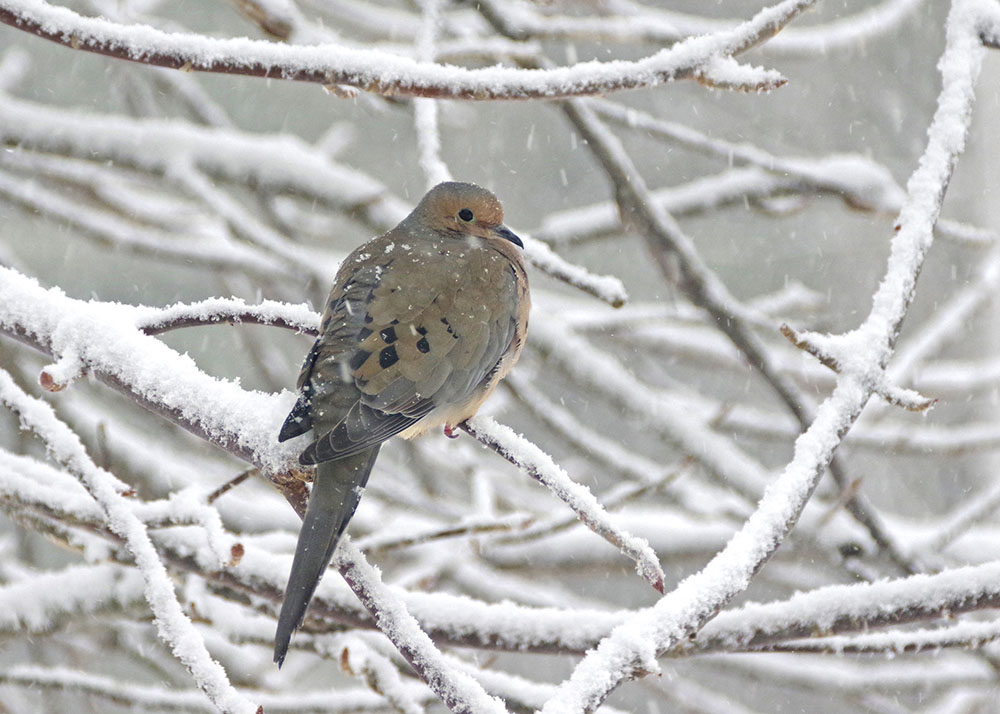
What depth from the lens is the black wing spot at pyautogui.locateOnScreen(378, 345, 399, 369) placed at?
213 cm

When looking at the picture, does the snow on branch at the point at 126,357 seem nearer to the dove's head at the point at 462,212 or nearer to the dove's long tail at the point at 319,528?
the dove's long tail at the point at 319,528

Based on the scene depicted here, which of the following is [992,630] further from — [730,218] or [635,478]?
[730,218]

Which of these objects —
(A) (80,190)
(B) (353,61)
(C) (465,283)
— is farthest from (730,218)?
(B) (353,61)

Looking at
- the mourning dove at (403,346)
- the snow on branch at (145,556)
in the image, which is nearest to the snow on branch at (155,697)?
the mourning dove at (403,346)

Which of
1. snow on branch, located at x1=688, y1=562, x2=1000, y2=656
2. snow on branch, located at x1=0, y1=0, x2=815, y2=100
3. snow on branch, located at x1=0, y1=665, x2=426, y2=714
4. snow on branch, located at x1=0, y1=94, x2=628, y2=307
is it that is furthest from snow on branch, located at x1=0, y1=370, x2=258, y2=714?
snow on branch, located at x1=0, y1=94, x2=628, y2=307

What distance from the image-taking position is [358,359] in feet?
6.91

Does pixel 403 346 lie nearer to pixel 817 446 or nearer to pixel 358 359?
pixel 358 359

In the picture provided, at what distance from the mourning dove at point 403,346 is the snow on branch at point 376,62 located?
55cm

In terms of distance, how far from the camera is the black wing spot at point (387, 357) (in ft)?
6.98

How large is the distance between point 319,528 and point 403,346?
25.2 inches

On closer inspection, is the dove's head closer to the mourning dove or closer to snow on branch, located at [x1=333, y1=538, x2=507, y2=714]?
the mourning dove

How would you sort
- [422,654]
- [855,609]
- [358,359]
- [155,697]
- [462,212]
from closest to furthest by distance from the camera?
[422,654]
[855,609]
[358,359]
[155,697]
[462,212]

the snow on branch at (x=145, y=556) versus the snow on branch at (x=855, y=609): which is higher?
the snow on branch at (x=855, y=609)

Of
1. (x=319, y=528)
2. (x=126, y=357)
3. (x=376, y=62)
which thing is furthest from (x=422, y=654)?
(x=376, y=62)
